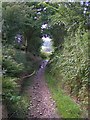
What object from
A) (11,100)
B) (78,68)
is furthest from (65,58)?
(11,100)

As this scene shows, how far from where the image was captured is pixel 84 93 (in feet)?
18.5

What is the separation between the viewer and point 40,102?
623cm

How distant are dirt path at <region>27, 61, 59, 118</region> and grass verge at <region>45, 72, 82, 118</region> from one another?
0.48ft

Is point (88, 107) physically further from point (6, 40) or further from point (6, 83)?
point (6, 40)

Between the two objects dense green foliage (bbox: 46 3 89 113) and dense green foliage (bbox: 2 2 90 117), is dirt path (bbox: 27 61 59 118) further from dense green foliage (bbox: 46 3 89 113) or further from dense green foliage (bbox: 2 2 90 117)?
dense green foliage (bbox: 46 3 89 113)

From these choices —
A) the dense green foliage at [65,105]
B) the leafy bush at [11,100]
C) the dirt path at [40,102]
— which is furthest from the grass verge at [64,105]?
the leafy bush at [11,100]

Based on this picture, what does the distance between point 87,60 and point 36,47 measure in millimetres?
8335

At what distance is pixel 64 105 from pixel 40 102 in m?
0.77

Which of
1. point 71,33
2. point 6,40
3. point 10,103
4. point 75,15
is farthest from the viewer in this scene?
point 6,40

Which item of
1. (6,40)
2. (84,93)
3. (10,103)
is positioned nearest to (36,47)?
(6,40)

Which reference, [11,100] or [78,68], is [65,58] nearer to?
[78,68]

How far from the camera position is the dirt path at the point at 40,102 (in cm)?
540

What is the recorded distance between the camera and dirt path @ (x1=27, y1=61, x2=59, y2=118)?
5402mm

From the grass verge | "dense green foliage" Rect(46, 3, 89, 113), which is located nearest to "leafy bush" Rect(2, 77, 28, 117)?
the grass verge
